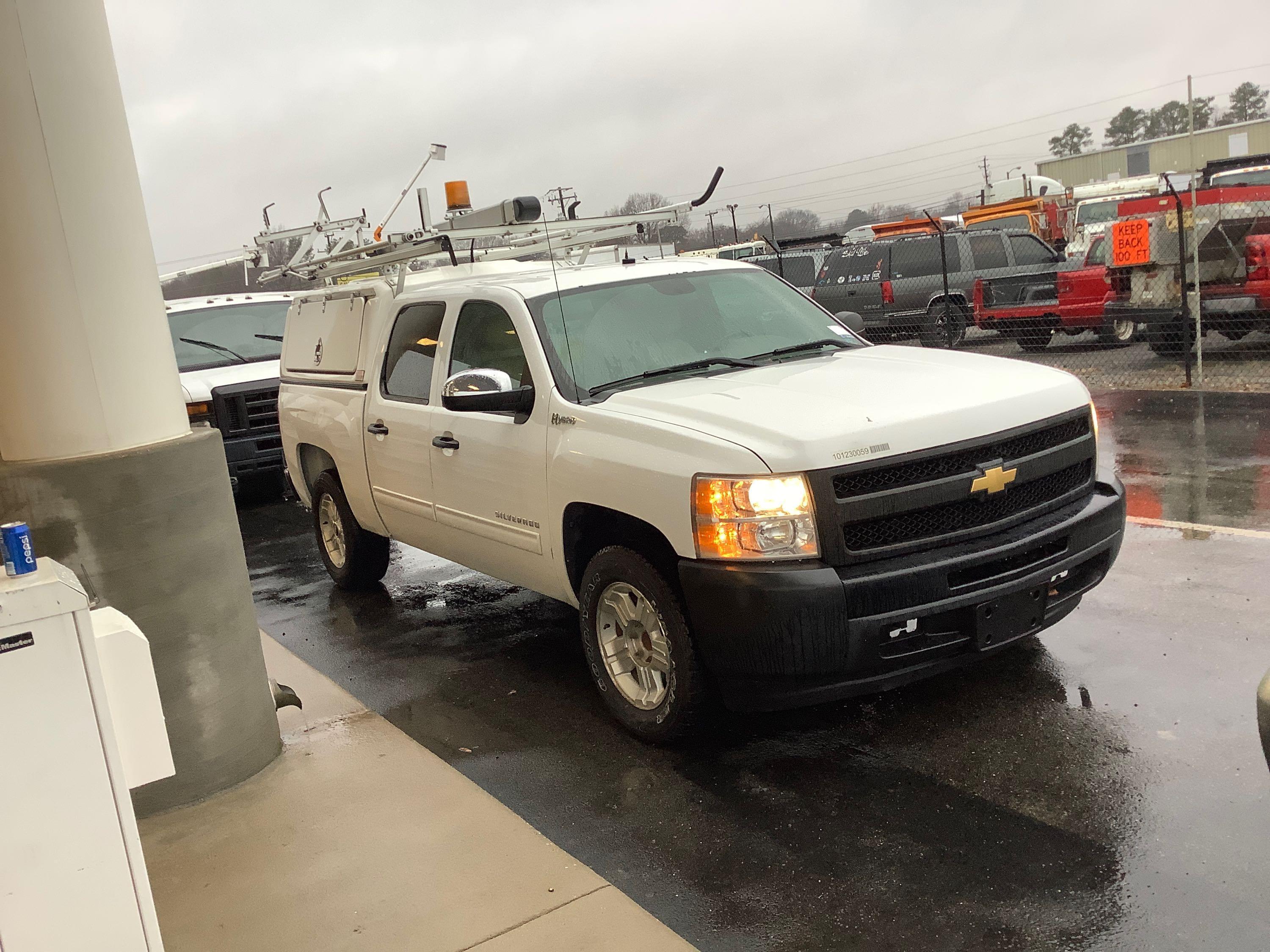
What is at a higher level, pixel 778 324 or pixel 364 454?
pixel 778 324

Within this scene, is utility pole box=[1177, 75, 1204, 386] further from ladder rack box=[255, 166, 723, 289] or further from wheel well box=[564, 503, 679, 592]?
wheel well box=[564, 503, 679, 592]

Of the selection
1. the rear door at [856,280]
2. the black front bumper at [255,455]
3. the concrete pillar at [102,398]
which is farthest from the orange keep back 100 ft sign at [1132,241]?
the concrete pillar at [102,398]

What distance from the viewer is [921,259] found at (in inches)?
741

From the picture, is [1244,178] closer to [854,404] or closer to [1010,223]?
[1010,223]

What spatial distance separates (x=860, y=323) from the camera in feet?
20.8

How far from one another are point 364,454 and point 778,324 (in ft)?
8.31

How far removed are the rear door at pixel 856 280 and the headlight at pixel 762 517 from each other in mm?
15403

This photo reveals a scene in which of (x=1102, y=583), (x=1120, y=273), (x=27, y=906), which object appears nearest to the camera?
(x=27, y=906)

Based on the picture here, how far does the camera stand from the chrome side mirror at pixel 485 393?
496cm

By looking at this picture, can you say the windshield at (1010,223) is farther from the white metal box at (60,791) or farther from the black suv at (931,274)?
the white metal box at (60,791)

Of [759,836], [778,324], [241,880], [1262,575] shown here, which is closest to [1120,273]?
[1262,575]

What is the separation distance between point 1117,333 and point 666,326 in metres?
12.5

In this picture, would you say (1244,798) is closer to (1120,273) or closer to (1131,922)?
(1131,922)

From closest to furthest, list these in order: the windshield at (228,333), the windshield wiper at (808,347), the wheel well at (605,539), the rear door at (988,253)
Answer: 1. the wheel well at (605,539)
2. the windshield wiper at (808,347)
3. the windshield at (228,333)
4. the rear door at (988,253)
